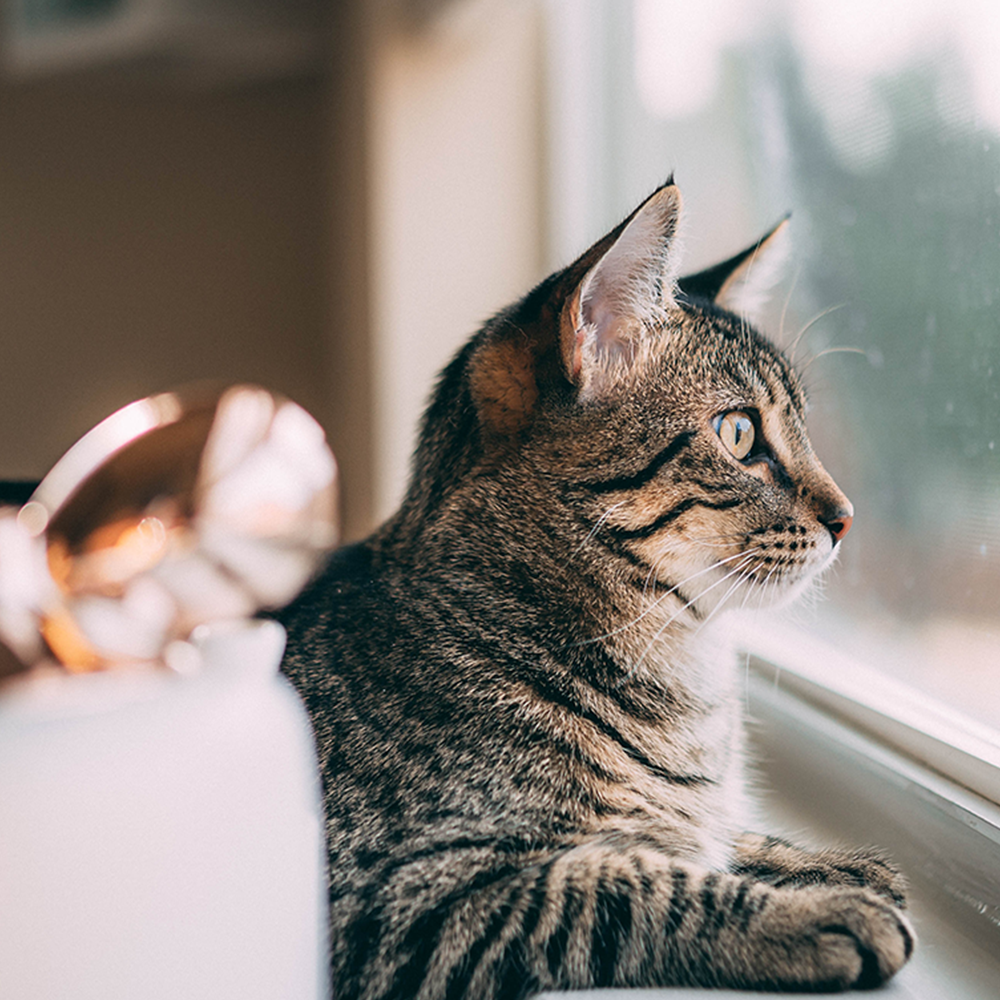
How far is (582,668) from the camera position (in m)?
0.61

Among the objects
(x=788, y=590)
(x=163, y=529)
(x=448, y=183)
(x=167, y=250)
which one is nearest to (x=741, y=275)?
(x=788, y=590)

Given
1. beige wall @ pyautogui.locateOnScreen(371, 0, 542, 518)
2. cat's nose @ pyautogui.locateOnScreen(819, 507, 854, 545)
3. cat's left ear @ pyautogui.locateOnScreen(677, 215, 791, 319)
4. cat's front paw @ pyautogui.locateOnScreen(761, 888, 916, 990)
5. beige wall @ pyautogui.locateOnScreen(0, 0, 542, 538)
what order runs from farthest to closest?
beige wall @ pyautogui.locateOnScreen(0, 0, 542, 538) < beige wall @ pyautogui.locateOnScreen(371, 0, 542, 518) < cat's left ear @ pyautogui.locateOnScreen(677, 215, 791, 319) < cat's nose @ pyautogui.locateOnScreen(819, 507, 854, 545) < cat's front paw @ pyautogui.locateOnScreen(761, 888, 916, 990)

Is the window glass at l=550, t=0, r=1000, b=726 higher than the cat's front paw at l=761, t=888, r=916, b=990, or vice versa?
the window glass at l=550, t=0, r=1000, b=726

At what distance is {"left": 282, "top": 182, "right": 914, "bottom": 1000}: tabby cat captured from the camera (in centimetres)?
47

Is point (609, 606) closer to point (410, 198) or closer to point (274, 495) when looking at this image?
point (274, 495)

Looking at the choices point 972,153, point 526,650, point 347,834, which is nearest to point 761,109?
point 972,153

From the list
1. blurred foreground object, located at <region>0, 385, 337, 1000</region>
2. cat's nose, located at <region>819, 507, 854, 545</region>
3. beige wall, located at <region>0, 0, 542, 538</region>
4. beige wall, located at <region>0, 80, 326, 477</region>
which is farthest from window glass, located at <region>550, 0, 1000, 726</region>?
beige wall, located at <region>0, 80, 326, 477</region>

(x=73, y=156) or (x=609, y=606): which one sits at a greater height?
(x=73, y=156)

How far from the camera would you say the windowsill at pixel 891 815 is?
54 centimetres

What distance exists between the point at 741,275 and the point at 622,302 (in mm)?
196

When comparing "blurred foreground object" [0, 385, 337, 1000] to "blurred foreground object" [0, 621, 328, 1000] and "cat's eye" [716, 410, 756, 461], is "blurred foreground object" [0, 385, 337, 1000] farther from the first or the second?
"cat's eye" [716, 410, 756, 461]

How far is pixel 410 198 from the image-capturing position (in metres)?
1.69

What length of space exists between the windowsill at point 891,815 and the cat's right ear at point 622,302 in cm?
37

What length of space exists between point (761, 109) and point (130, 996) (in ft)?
3.70
